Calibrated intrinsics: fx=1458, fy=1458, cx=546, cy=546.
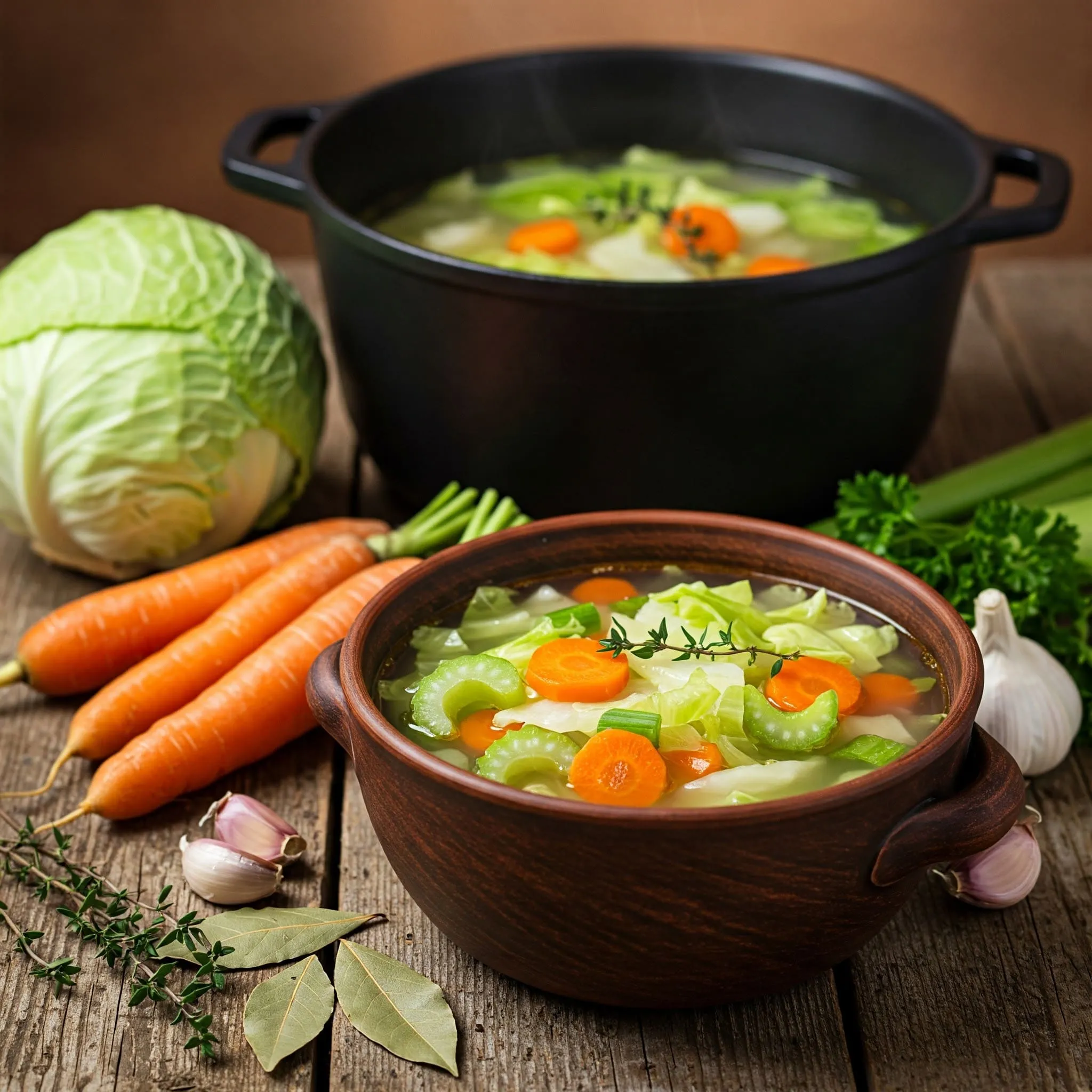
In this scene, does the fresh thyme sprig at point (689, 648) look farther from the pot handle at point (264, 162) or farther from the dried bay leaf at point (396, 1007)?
the pot handle at point (264, 162)

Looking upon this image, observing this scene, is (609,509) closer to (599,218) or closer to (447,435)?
(447,435)

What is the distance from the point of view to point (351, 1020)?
1714 mm

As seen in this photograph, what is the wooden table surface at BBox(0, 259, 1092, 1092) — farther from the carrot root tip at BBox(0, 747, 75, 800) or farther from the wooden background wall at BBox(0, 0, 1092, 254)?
the wooden background wall at BBox(0, 0, 1092, 254)

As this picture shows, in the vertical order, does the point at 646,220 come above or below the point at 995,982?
above

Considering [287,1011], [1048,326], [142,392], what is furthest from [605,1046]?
[1048,326]

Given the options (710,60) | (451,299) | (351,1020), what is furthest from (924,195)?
(351,1020)

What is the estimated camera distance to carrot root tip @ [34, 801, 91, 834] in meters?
2.01

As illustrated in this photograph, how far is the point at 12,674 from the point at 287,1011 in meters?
0.91

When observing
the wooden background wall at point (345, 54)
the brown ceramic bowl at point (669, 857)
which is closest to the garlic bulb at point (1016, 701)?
the brown ceramic bowl at point (669, 857)

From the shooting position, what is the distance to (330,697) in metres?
1.75

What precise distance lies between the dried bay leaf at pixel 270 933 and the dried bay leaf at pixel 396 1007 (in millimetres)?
47

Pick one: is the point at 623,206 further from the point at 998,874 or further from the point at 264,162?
the point at 998,874

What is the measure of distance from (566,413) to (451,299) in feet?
0.88

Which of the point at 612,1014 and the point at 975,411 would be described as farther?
the point at 975,411
